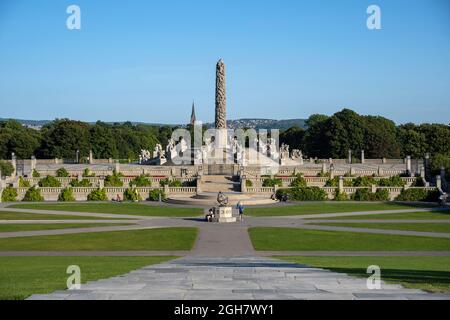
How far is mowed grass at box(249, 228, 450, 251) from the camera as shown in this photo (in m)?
27.4

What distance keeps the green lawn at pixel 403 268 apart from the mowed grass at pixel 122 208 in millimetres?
20720

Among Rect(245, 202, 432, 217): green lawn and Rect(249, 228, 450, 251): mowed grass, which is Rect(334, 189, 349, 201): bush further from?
Rect(249, 228, 450, 251): mowed grass

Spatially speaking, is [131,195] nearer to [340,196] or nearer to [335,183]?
[340,196]

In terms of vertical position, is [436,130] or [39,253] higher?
[436,130]

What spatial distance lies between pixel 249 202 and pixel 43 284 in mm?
36516

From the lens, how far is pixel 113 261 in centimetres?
2291

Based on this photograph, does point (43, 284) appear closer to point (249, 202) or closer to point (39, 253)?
point (39, 253)

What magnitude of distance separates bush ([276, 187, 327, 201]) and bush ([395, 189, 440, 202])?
6.57m

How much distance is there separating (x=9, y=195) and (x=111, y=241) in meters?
26.5

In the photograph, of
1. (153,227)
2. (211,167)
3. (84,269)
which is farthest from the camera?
(211,167)

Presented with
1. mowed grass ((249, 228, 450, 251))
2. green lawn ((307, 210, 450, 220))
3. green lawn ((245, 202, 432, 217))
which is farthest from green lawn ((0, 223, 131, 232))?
green lawn ((307, 210, 450, 220))

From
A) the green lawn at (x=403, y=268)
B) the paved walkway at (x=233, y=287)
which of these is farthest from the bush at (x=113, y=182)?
the paved walkway at (x=233, y=287)

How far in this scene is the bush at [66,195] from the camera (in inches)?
2096
